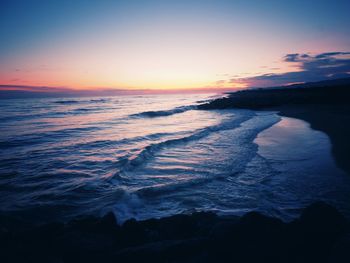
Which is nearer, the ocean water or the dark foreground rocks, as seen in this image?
the dark foreground rocks

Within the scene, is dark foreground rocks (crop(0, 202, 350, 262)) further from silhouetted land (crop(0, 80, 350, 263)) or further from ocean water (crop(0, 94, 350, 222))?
ocean water (crop(0, 94, 350, 222))

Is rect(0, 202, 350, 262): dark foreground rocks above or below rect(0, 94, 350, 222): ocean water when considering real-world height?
above

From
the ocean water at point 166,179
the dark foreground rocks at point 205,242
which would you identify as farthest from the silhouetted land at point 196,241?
the ocean water at point 166,179

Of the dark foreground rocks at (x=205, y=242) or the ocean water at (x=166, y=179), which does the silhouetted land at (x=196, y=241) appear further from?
the ocean water at (x=166, y=179)

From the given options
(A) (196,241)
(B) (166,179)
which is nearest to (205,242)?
(A) (196,241)

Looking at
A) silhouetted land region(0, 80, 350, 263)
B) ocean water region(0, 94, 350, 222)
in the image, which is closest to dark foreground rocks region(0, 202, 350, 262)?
silhouetted land region(0, 80, 350, 263)

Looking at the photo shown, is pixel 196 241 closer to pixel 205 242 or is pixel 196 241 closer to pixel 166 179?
pixel 205 242

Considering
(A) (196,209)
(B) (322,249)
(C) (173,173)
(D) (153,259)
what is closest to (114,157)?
(C) (173,173)

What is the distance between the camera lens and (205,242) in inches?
132

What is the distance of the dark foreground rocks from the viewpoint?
117 inches

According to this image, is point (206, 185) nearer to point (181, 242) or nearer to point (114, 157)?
point (181, 242)

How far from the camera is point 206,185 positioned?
6883 mm

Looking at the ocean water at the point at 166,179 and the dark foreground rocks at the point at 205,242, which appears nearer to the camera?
the dark foreground rocks at the point at 205,242

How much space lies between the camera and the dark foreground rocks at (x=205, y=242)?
2980 millimetres
